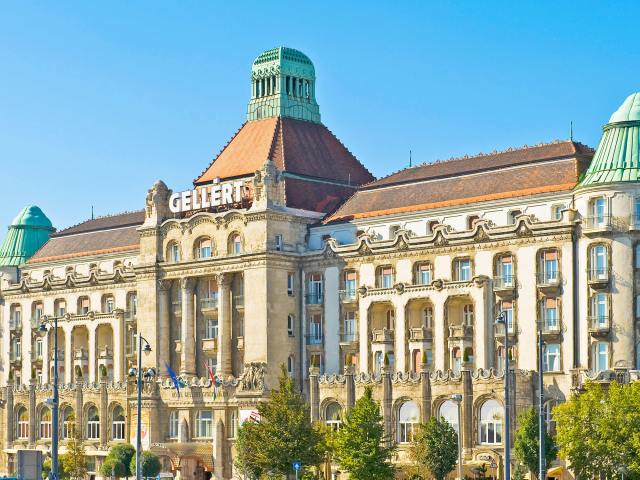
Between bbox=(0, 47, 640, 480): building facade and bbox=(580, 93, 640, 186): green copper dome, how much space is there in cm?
16

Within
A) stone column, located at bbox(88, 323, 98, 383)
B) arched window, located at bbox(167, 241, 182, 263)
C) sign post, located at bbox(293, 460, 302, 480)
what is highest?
arched window, located at bbox(167, 241, 182, 263)

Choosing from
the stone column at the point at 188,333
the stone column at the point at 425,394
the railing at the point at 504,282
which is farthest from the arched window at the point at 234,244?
the railing at the point at 504,282

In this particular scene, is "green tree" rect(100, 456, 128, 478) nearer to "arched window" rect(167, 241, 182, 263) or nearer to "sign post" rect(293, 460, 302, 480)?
"sign post" rect(293, 460, 302, 480)

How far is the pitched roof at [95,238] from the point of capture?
156625 millimetres

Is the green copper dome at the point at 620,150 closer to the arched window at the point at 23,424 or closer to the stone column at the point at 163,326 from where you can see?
the stone column at the point at 163,326

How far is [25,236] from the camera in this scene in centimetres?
17088

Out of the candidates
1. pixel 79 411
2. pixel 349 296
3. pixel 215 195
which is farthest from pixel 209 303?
pixel 79 411

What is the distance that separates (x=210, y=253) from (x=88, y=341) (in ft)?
78.4

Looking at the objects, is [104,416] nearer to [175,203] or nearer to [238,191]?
[175,203]

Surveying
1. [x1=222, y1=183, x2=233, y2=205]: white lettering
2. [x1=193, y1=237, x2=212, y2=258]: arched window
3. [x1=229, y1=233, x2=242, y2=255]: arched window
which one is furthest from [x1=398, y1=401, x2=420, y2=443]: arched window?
[x1=222, y1=183, x2=233, y2=205]: white lettering

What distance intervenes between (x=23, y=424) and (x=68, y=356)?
28.5 ft

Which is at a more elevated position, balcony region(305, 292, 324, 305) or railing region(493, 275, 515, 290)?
railing region(493, 275, 515, 290)

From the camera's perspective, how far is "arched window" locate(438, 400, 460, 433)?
11712 centimetres

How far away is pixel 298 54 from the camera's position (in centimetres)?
14950
